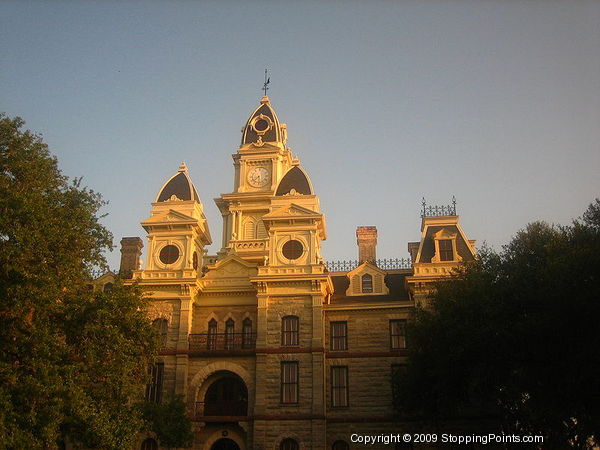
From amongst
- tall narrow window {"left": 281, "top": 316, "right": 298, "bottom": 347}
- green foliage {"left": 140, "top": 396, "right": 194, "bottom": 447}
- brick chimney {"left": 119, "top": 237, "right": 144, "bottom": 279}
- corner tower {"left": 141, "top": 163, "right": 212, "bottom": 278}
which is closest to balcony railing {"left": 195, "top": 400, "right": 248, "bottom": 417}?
green foliage {"left": 140, "top": 396, "right": 194, "bottom": 447}

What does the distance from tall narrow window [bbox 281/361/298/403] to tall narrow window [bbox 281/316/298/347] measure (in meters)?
1.15

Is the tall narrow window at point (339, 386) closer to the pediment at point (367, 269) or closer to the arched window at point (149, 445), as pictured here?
the pediment at point (367, 269)

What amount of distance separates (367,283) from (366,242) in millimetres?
4360

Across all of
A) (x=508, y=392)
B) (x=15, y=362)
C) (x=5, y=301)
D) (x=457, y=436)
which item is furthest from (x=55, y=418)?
(x=457, y=436)

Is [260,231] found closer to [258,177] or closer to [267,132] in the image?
[258,177]

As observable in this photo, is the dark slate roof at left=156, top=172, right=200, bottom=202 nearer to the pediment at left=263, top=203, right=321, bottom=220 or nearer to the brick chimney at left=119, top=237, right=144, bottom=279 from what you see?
the brick chimney at left=119, top=237, right=144, bottom=279

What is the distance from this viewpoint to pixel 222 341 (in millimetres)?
39406

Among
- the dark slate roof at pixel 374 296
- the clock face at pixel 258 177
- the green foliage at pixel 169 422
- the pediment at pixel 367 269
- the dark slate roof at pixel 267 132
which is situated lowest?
the green foliage at pixel 169 422

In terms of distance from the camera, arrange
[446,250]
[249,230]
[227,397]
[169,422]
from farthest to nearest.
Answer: [249,230] → [446,250] → [227,397] → [169,422]

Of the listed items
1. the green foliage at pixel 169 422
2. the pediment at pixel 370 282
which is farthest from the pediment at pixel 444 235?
the green foliage at pixel 169 422

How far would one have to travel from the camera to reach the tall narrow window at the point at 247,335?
39281mm

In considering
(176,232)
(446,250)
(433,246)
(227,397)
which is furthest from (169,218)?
(446,250)

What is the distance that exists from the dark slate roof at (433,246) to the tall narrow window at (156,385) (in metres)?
16.3

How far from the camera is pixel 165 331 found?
1545 inches
